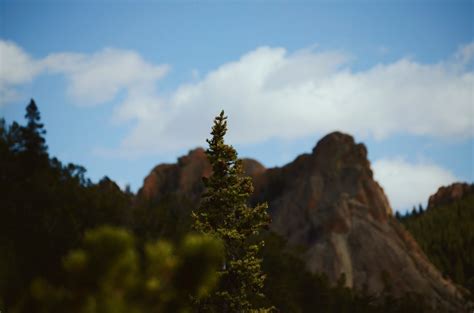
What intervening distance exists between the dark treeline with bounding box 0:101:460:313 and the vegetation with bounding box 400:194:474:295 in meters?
46.3

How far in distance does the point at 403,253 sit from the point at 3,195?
248ft

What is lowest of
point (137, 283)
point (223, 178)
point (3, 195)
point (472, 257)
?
point (137, 283)

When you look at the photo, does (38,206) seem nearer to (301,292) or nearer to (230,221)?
(301,292)

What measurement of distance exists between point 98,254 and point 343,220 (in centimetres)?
11082

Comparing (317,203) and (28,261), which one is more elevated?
(317,203)

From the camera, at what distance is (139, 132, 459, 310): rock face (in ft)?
350

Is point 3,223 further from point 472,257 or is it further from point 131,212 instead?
point 472,257

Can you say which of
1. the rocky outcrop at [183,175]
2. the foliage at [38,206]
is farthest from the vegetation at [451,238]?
the foliage at [38,206]

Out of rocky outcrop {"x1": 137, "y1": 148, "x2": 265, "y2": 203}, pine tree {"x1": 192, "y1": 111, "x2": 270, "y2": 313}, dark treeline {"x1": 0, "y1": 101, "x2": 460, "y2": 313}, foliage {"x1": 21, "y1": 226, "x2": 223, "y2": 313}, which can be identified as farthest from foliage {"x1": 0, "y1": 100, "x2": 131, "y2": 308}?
rocky outcrop {"x1": 137, "y1": 148, "x2": 265, "y2": 203}

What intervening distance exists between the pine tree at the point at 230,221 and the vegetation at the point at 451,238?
111179mm

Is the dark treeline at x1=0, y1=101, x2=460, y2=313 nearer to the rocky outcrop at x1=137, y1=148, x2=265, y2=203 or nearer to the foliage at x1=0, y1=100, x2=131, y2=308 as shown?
the foliage at x1=0, y1=100, x2=131, y2=308

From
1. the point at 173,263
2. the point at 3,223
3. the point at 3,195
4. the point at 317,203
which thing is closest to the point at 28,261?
the point at 3,223

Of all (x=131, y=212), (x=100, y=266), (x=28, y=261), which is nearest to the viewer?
(x=100, y=266)

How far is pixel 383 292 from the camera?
4038 inches
